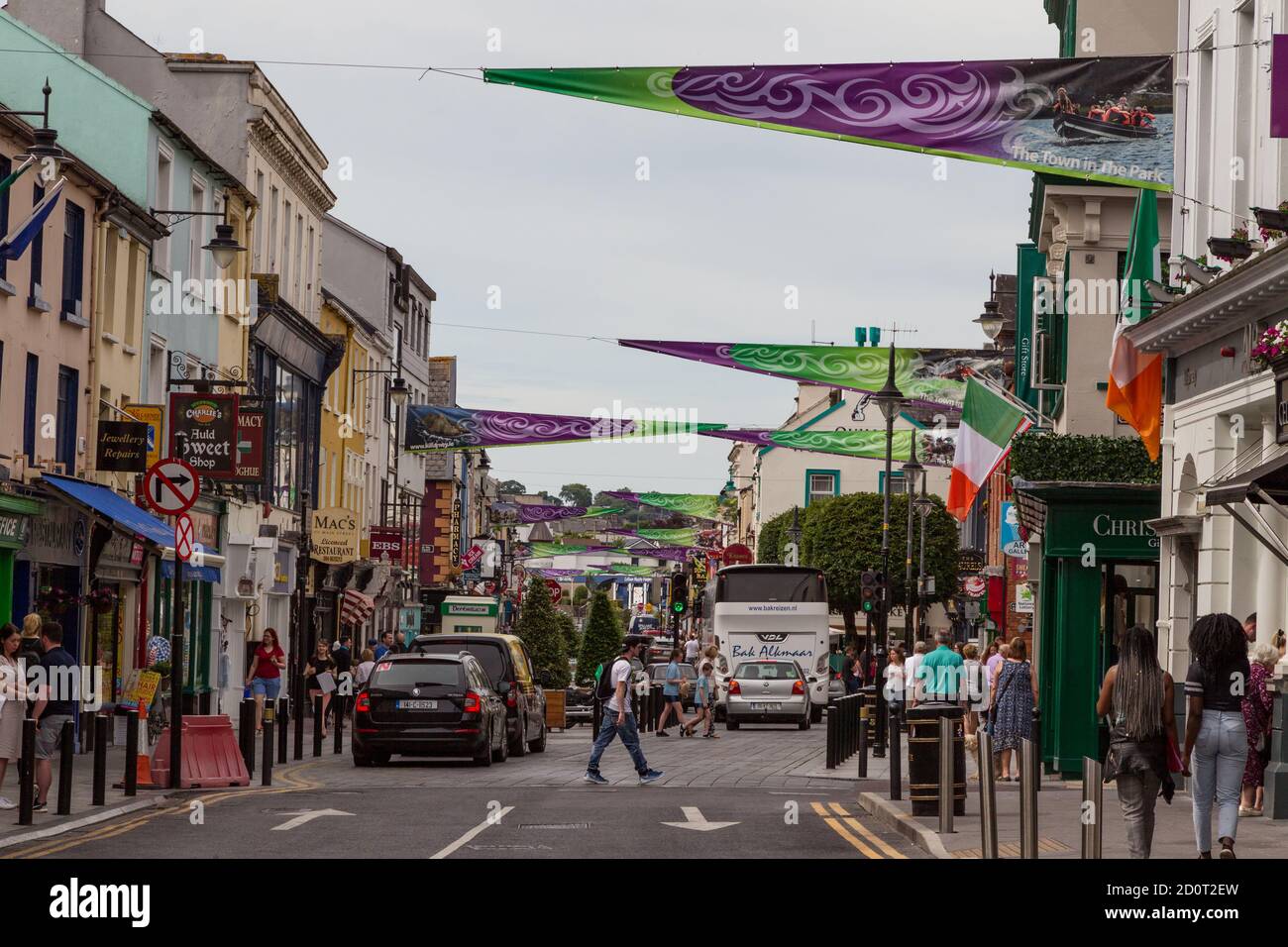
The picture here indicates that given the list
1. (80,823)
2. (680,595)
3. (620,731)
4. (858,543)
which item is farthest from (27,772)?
(858,543)

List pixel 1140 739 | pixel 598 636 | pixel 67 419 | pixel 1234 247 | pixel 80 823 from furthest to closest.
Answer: pixel 598 636, pixel 67 419, pixel 1234 247, pixel 80 823, pixel 1140 739

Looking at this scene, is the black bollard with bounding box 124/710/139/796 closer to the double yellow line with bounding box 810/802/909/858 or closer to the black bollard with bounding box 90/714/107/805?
the black bollard with bounding box 90/714/107/805

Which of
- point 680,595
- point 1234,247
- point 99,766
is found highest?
point 1234,247

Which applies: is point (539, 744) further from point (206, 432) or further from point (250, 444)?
point (206, 432)

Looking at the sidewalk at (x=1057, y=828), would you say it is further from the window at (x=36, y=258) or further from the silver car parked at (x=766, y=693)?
the silver car parked at (x=766, y=693)

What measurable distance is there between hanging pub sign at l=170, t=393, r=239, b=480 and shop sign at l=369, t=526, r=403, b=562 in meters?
24.4

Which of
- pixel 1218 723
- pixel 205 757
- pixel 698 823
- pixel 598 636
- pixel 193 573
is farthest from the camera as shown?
pixel 598 636

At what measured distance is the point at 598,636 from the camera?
287 ft

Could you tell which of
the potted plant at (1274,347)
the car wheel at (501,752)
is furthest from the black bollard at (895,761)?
the car wheel at (501,752)

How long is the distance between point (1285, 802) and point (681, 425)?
86.5ft

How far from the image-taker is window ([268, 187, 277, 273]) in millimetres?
47875

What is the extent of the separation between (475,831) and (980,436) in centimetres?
1526
